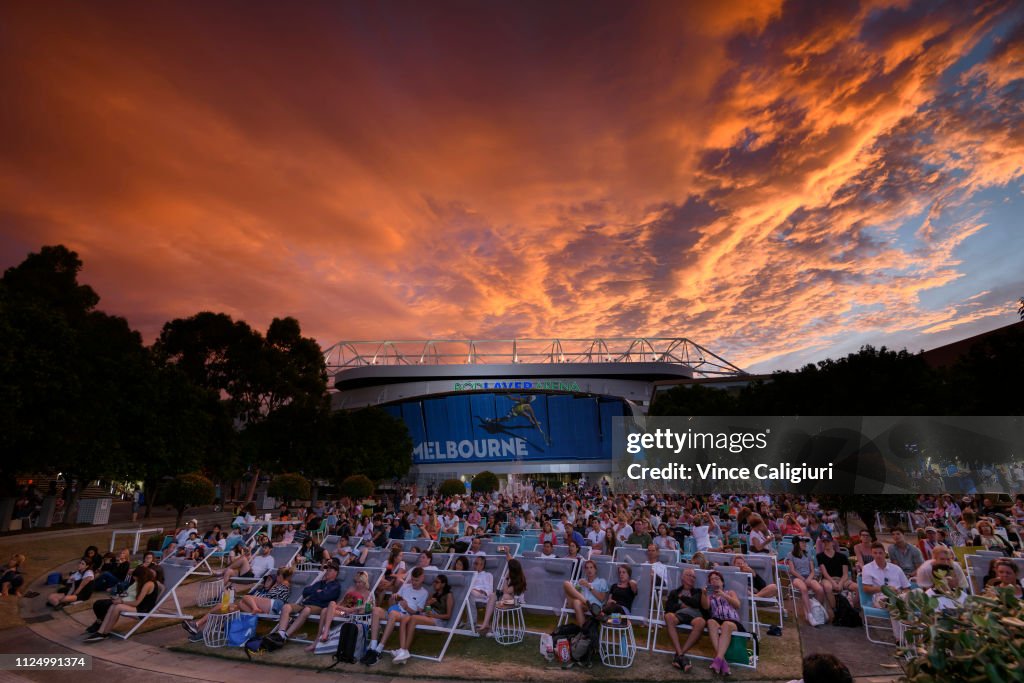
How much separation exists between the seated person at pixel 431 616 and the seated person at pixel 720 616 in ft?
12.1

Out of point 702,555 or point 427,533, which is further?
point 427,533

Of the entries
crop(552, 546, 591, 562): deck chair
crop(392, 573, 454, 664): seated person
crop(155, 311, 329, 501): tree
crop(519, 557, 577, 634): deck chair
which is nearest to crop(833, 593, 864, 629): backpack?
crop(552, 546, 591, 562): deck chair

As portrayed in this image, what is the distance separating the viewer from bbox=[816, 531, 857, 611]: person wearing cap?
29.9 ft

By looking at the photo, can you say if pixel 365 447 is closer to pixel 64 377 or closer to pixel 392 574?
pixel 64 377

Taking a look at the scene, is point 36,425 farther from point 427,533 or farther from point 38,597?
point 427,533

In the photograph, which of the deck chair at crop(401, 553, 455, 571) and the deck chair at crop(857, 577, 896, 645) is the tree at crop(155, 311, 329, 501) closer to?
the deck chair at crop(401, 553, 455, 571)

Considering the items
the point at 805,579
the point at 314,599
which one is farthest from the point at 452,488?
the point at 805,579

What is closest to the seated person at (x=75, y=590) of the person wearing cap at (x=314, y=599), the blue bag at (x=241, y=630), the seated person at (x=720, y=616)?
the blue bag at (x=241, y=630)

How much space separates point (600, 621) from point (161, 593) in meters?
7.50

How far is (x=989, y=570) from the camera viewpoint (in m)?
8.60

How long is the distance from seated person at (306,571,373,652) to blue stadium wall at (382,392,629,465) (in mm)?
77779

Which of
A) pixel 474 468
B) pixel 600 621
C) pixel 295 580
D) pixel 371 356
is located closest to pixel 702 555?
pixel 600 621

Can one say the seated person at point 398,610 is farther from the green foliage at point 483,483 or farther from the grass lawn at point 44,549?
the green foliage at point 483,483

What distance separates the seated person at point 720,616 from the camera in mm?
6840
